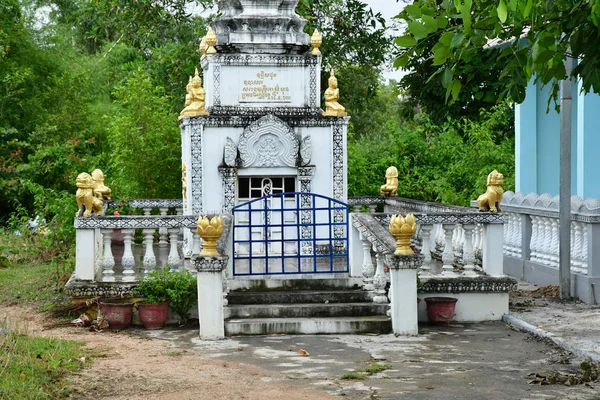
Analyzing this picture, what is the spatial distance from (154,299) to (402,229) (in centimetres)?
298

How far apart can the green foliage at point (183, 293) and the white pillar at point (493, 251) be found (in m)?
3.57

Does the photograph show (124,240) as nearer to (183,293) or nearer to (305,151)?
(183,293)

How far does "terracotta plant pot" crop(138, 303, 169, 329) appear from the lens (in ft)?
35.6

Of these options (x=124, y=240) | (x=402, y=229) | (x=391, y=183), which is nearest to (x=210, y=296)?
(x=124, y=240)

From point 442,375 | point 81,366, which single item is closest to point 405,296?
point 442,375

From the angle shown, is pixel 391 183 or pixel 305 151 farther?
pixel 391 183

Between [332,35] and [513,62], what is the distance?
50.2 ft

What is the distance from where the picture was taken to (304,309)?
10.8m

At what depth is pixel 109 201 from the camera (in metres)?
16.7

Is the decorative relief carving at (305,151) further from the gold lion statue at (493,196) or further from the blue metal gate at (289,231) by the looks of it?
the gold lion statue at (493,196)

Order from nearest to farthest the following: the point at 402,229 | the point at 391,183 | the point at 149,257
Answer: the point at 402,229 → the point at 149,257 → the point at 391,183

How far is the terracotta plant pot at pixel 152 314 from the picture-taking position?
35.6 feet

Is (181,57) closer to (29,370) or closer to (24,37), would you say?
(24,37)

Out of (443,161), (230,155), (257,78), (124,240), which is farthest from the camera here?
(443,161)
